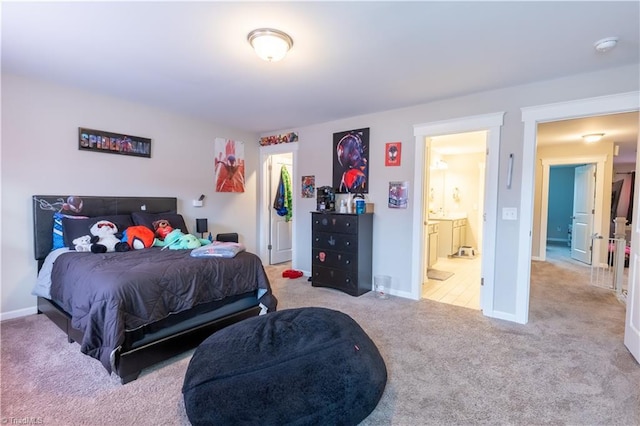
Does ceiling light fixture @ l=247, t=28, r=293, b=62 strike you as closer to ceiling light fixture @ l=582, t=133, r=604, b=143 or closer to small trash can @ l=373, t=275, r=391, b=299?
small trash can @ l=373, t=275, r=391, b=299

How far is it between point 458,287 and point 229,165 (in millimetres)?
3917

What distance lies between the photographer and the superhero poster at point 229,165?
15.8ft

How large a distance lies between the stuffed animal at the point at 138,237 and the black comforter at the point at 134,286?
190 millimetres

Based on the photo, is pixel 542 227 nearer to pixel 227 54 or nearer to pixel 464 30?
pixel 464 30

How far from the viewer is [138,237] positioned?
3164mm

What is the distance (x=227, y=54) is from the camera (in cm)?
244

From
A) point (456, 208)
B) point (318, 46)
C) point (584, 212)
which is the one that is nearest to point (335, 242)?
point (318, 46)

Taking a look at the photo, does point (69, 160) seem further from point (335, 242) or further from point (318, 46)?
point (335, 242)

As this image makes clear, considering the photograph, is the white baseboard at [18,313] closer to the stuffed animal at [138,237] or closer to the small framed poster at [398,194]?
the stuffed animal at [138,237]

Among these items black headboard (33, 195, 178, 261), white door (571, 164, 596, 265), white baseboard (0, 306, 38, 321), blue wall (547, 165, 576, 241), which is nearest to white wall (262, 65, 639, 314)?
black headboard (33, 195, 178, 261)

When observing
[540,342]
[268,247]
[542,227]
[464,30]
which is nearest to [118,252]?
[268,247]

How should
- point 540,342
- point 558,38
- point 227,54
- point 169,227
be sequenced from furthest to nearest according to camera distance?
point 169,227, point 540,342, point 227,54, point 558,38

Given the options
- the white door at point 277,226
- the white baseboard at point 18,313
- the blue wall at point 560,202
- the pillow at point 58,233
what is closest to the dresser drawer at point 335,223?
the white door at point 277,226

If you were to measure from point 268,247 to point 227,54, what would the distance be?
3.66 meters
